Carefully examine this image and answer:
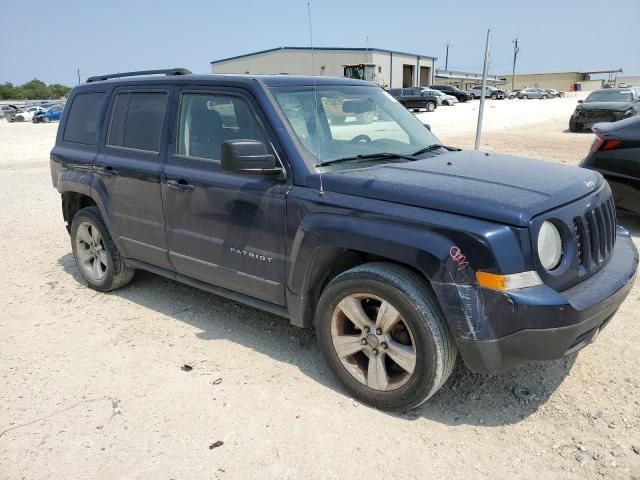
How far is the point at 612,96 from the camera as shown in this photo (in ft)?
70.2

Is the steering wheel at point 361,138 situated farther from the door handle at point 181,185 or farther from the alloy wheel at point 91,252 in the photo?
the alloy wheel at point 91,252

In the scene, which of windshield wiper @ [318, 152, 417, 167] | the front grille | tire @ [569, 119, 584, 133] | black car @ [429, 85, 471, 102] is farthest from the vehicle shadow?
black car @ [429, 85, 471, 102]

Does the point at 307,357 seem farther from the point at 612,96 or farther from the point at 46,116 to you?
the point at 46,116

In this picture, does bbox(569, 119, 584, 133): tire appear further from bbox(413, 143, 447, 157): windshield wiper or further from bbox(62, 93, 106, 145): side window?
bbox(62, 93, 106, 145): side window

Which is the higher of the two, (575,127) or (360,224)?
(360,224)

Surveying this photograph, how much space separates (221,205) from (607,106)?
18986 millimetres

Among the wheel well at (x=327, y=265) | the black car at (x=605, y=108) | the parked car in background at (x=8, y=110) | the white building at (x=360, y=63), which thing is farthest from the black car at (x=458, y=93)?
the wheel well at (x=327, y=265)

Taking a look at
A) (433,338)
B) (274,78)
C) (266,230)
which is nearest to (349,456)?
(433,338)

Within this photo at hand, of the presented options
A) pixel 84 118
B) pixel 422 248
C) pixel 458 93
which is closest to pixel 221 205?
pixel 422 248

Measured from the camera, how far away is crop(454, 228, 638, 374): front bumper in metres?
2.60

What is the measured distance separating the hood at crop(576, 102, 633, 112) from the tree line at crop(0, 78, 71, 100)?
83554 millimetres

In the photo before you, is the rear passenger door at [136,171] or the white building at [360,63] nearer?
the rear passenger door at [136,171]

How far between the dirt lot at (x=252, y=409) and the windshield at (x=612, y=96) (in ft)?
64.1

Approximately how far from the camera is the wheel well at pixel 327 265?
3240 mm
